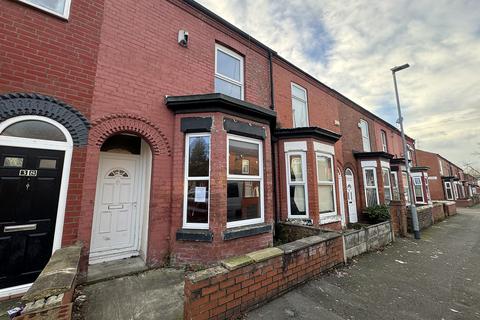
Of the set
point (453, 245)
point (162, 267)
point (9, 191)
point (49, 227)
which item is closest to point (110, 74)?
point (9, 191)

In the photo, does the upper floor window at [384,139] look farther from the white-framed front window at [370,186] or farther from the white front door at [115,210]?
the white front door at [115,210]

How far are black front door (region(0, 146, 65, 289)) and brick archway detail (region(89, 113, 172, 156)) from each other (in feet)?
2.45

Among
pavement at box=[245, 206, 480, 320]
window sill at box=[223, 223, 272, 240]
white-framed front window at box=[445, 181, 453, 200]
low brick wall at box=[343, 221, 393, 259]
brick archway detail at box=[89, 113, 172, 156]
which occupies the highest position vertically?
brick archway detail at box=[89, 113, 172, 156]

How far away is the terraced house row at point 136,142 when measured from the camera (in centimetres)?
341

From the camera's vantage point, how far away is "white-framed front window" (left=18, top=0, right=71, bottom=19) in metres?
3.73

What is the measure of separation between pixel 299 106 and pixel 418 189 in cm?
1410

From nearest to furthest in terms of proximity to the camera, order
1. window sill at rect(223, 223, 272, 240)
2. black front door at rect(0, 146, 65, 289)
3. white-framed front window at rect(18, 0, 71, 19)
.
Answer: black front door at rect(0, 146, 65, 289), white-framed front window at rect(18, 0, 71, 19), window sill at rect(223, 223, 272, 240)

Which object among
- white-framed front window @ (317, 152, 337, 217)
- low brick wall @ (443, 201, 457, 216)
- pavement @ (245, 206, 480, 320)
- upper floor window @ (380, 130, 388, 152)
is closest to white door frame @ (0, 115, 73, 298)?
pavement @ (245, 206, 480, 320)

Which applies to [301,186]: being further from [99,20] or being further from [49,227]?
[99,20]

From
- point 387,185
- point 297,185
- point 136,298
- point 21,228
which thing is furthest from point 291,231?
point 387,185

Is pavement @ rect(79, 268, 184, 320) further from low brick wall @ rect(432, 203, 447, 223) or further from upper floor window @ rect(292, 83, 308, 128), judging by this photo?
low brick wall @ rect(432, 203, 447, 223)

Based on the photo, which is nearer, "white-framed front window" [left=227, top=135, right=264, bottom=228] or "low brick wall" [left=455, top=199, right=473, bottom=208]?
"white-framed front window" [left=227, top=135, right=264, bottom=228]

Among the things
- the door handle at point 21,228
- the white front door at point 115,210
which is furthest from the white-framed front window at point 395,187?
the door handle at point 21,228

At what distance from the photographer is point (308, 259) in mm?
3920
